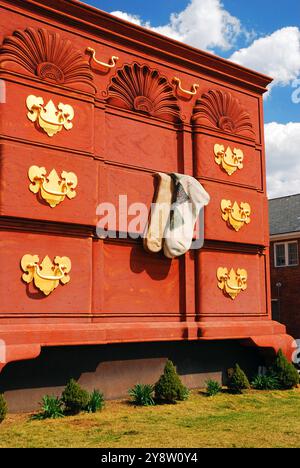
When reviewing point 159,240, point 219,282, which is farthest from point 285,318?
point 159,240

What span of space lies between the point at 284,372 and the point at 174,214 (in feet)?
18.1

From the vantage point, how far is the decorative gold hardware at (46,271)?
11391mm

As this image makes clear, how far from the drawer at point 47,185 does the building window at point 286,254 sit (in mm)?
21675

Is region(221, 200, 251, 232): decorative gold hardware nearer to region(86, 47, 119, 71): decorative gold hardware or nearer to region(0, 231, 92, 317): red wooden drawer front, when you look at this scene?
region(0, 231, 92, 317): red wooden drawer front

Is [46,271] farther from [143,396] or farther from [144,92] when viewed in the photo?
[144,92]

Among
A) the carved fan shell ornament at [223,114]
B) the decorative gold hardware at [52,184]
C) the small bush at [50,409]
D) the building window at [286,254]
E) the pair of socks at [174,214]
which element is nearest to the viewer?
the small bush at [50,409]

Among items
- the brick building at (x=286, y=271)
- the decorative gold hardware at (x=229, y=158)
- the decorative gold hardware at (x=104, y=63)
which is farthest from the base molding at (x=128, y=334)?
the brick building at (x=286, y=271)

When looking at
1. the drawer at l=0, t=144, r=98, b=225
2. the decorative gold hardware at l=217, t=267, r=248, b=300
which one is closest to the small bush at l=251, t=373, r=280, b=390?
the decorative gold hardware at l=217, t=267, r=248, b=300

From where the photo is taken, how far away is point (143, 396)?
12398 mm

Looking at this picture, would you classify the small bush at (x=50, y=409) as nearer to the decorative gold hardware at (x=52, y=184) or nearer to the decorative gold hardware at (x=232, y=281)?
the decorative gold hardware at (x=52, y=184)

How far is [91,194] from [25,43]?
369 cm

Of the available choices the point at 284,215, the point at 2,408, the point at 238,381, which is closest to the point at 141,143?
the point at 238,381

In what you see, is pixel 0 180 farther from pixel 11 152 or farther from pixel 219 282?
pixel 219 282

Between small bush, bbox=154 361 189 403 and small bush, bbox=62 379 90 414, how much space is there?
2.04 m
